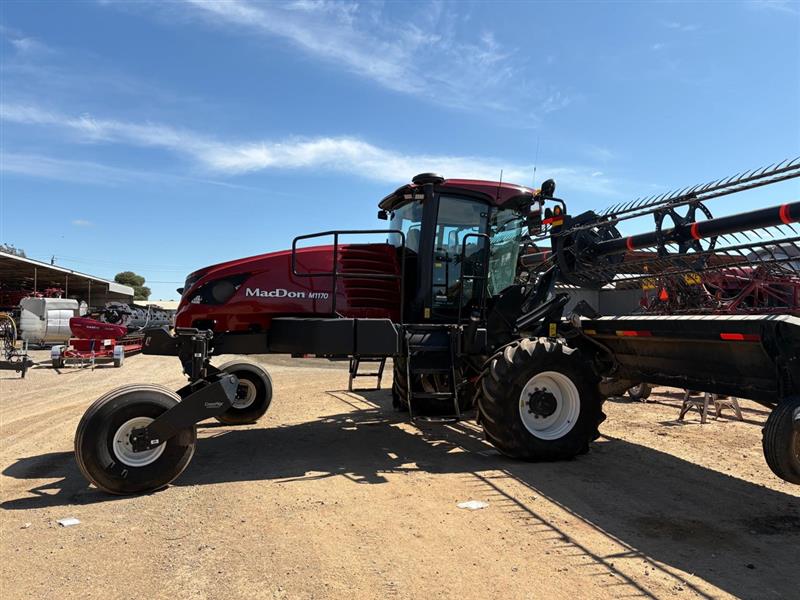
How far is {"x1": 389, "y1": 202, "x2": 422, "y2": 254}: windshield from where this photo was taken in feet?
22.2

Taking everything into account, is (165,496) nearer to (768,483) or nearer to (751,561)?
(751,561)

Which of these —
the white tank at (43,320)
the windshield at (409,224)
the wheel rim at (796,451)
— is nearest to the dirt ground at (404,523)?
the wheel rim at (796,451)

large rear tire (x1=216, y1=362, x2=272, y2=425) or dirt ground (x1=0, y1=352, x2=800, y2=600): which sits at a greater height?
large rear tire (x1=216, y1=362, x2=272, y2=425)

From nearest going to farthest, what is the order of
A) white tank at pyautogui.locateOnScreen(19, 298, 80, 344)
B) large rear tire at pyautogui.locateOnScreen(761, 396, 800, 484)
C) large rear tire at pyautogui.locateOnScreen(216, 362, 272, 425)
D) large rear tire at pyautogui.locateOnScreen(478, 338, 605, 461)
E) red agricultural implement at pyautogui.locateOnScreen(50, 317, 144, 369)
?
large rear tire at pyautogui.locateOnScreen(761, 396, 800, 484), large rear tire at pyautogui.locateOnScreen(478, 338, 605, 461), large rear tire at pyautogui.locateOnScreen(216, 362, 272, 425), red agricultural implement at pyautogui.locateOnScreen(50, 317, 144, 369), white tank at pyautogui.locateOnScreen(19, 298, 80, 344)

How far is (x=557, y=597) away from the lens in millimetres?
3145

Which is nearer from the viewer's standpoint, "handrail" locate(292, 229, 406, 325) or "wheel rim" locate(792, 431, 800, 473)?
"wheel rim" locate(792, 431, 800, 473)

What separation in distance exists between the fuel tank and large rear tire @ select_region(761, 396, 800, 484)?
3.81 meters

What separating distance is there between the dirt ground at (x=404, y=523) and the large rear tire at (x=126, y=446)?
0.55ft

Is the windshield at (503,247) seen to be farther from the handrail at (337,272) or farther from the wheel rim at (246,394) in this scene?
the wheel rim at (246,394)

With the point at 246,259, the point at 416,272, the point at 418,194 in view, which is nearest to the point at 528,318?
the point at 416,272

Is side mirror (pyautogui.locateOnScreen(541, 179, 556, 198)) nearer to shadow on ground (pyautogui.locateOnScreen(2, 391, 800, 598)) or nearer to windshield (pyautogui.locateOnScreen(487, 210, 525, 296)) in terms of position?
windshield (pyautogui.locateOnScreen(487, 210, 525, 296))

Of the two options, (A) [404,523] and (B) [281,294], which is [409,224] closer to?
(B) [281,294]

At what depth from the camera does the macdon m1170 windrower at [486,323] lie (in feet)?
16.1

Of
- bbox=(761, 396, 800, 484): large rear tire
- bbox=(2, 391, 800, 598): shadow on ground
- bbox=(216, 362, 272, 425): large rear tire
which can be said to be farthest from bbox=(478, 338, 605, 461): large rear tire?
bbox=(216, 362, 272, 425): large rear tire
